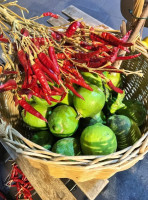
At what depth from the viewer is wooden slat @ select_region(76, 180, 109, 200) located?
35.1 inches

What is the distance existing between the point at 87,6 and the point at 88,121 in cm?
199

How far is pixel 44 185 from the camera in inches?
32.1

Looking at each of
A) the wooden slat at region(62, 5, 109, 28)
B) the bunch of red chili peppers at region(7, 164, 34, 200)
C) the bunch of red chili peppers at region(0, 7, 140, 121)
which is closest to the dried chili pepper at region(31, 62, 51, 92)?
the bunch of red chili peppers at region(0, 7, 140, 121)

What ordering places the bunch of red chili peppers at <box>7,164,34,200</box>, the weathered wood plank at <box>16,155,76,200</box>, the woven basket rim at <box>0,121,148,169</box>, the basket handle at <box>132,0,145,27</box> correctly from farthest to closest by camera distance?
the bunch of red chili peppers at <box>7,164,34,200</box>
the weathered wood plank at <box>16,155,76,200</box>
the basket handle at <box>132,0,145,27</box>
the woven basket rim at <box>0,121,148,169</box>

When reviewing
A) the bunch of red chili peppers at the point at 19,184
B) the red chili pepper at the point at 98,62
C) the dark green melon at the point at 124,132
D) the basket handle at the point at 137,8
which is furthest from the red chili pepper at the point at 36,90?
the bunch of red chili peppers at the point at 19,184

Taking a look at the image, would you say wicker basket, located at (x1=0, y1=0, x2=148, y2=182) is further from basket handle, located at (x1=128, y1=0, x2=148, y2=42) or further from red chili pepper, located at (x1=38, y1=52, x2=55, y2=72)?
basket handle, located at (x1=128, y1=0, x2=148, y2=42)

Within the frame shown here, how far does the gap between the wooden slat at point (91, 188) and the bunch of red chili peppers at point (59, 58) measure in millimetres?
381

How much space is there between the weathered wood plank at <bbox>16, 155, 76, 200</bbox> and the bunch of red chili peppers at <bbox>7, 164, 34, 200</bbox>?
13.8 inches

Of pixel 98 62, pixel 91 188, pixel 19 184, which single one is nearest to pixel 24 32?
pixel 98 62

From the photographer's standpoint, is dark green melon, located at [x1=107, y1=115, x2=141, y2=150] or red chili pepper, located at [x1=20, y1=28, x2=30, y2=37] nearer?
red chili pepper, located at [x1=20, y1=28, x2=30, y2=37]

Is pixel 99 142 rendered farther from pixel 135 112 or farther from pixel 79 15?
pixel 79 15

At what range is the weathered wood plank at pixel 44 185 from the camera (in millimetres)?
803

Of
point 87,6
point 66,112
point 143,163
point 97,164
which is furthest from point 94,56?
point 87,6

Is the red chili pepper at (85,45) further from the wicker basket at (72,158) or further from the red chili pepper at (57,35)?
the wicker basket at (72,158)
